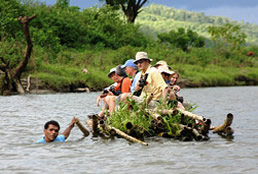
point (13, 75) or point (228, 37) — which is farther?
point (228, 37)

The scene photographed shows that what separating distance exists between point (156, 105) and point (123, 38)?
3275 centimetres

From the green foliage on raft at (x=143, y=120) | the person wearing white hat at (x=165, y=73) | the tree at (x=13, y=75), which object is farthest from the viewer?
the tree at (x=13, y=75)

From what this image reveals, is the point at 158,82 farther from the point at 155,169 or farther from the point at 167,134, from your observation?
the point at 155,169

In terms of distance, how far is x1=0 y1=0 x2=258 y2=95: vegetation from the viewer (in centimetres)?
2997

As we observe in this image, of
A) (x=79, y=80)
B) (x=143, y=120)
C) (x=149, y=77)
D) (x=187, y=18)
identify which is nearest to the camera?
(x=143, y=120)

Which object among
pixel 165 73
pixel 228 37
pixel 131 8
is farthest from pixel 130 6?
pixel 165 73

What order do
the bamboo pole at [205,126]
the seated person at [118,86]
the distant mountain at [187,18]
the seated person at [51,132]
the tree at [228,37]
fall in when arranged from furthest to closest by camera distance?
the distant mountain at [187,18] → the tree at [228,37] → the seated person at [118,86] → the bamboo pole at [205,126] → the seated person at [51,132]

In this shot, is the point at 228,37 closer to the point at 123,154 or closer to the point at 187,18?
the point at 123,154

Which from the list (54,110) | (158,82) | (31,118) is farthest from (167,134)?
(54,110)

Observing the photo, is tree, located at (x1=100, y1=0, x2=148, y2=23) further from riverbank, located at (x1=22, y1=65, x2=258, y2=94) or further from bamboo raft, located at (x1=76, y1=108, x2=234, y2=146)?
bamboo raft, located at (x1=76, y1=108, x2=234, y2=146)

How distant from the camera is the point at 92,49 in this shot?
39844 mm

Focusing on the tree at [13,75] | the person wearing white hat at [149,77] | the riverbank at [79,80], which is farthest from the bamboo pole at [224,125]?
the riverbank at [79,80]

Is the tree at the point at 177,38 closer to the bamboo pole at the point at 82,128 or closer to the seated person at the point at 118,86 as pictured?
the seated person at the point at 118,86

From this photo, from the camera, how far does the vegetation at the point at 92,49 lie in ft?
98.3
